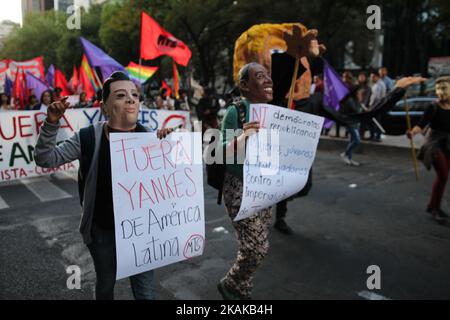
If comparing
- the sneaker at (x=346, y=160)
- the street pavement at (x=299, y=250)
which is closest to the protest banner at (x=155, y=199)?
the street pavement at (x=299, y=250)

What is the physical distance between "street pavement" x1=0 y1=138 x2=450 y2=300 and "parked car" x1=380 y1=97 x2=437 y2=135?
19.6ft

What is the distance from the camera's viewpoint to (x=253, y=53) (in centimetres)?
507

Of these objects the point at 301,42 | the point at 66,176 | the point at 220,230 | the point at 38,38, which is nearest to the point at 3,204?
the point at 66,176

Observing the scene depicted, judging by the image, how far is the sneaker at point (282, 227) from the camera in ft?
16.6

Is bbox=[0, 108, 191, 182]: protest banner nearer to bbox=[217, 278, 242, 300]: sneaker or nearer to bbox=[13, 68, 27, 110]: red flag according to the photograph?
bbox=[217, 278, 242, 300]: sneaker

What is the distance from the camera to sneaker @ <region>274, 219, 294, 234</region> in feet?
16.6

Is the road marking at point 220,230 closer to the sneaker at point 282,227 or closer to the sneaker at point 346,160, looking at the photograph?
the sneaker at point 282,227

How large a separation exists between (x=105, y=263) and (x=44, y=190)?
5.15 meters

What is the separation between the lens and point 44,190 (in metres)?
7.20

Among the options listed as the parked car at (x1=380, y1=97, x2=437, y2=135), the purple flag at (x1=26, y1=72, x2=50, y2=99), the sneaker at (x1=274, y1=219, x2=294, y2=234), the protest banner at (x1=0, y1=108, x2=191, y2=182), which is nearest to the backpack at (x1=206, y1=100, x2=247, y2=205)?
the sneaker at (x1=274, y1=219, x2=294, y2=234)

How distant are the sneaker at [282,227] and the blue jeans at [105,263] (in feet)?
8.60

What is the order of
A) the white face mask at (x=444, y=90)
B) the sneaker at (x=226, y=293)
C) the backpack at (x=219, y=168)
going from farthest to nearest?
the white face mask at (x=444, y=90) < the sneaker at (x=226, y=293) < the backpack at (x=219, y=168)

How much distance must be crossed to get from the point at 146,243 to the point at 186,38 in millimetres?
25243
